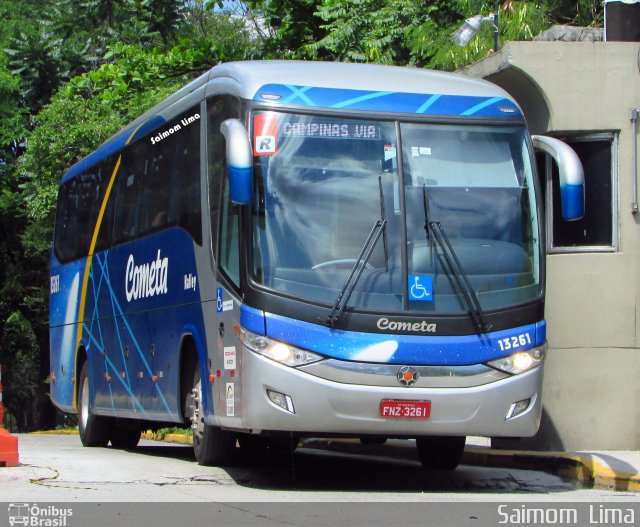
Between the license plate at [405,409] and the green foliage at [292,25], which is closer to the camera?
the license plate at [405,409]

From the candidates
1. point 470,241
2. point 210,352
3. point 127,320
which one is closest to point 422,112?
point 470,241

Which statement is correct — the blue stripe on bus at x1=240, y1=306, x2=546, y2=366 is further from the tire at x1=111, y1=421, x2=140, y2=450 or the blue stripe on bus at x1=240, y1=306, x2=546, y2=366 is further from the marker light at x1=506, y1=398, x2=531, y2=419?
the tire at x1=111, y1=421, x2=140, y2=450

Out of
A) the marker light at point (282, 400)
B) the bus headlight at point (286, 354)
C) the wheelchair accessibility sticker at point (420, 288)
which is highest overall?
the wheelchair accessibility sticker at point (420, 288)

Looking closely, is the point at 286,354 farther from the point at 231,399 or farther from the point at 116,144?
the point at 116,144

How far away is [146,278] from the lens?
13.8 meters

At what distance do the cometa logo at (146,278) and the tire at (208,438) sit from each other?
1.39 meters

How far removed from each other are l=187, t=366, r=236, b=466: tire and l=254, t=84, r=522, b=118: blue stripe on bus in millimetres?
2885

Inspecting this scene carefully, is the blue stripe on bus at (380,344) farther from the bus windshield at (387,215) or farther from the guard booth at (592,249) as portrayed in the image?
the guard booth at (592,249)

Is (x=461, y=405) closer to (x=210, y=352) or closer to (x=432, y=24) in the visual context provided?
(x=210, y=352)

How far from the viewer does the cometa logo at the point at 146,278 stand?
13.1 meters

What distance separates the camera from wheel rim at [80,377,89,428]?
17056mm

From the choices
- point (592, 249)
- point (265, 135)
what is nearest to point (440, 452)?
point (592, 249)

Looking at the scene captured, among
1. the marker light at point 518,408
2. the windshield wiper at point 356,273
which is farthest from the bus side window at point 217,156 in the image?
the marker light at point 518,408

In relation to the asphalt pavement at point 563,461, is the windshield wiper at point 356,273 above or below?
above
